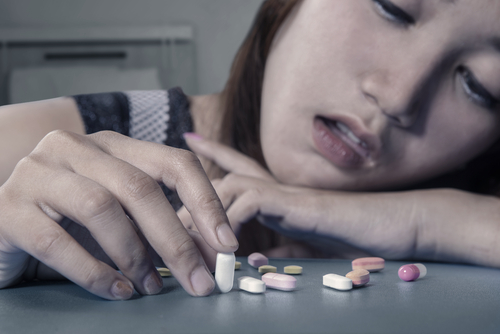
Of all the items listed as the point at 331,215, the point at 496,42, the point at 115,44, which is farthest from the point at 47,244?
the point at 115,44

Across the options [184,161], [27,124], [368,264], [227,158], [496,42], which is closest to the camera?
[184,161]

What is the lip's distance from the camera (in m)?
0.87

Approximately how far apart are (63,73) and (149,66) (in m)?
0.65

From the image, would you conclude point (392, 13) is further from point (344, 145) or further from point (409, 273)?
point (409, 273)

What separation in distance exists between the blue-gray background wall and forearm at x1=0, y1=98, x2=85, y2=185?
2.51m

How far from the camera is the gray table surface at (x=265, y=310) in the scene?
1.19ft

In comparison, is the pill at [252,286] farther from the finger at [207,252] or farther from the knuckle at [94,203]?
the knuckle at [94,203]

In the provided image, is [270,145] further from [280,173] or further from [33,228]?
[33,228]

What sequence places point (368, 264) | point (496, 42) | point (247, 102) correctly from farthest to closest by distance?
point (247, 102) → point (496, 42) → point (368, 264)

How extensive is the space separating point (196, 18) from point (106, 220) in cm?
332

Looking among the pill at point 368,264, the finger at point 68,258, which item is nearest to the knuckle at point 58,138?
the finger at point 68,258

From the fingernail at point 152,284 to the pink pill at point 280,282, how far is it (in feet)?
0.43

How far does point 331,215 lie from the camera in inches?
31.7

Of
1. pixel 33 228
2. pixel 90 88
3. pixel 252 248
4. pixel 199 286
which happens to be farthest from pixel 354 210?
pixel 90 88
